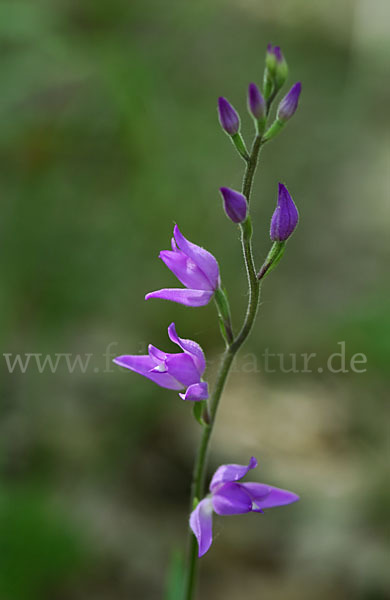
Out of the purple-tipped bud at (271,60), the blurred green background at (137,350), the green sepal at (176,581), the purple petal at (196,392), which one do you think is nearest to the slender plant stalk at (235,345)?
the purple petal at (196,392)

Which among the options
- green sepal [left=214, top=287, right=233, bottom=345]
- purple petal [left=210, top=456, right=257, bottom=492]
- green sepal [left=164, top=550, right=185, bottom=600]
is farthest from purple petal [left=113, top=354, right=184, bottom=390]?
green sepal [left=164, top=550, right=185, bottom=600]

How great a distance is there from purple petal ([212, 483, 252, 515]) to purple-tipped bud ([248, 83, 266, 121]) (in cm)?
108

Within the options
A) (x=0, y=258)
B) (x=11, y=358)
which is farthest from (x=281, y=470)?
(x=0, y=258)

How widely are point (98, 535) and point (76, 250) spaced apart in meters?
2.24

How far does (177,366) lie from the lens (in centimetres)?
179

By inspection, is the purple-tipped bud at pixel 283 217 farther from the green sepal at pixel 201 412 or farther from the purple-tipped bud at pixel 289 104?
the green sepal at pixel 201 412

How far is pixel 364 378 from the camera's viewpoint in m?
4.94

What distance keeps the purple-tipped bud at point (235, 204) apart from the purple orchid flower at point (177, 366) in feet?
1.22

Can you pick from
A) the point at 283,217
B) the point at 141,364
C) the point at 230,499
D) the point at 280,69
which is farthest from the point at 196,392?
the point at 280,69

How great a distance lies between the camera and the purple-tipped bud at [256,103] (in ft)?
5.77

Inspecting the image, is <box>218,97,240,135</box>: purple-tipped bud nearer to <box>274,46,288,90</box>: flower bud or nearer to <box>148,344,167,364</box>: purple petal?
<box>274,46,288,90</box>: flower bud

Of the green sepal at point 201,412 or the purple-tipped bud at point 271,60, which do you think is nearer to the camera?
the purple-tipped bud at point 271,60

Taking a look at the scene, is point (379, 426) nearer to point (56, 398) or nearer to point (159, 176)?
point (56, 398)

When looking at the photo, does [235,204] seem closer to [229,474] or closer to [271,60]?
[271,60]
